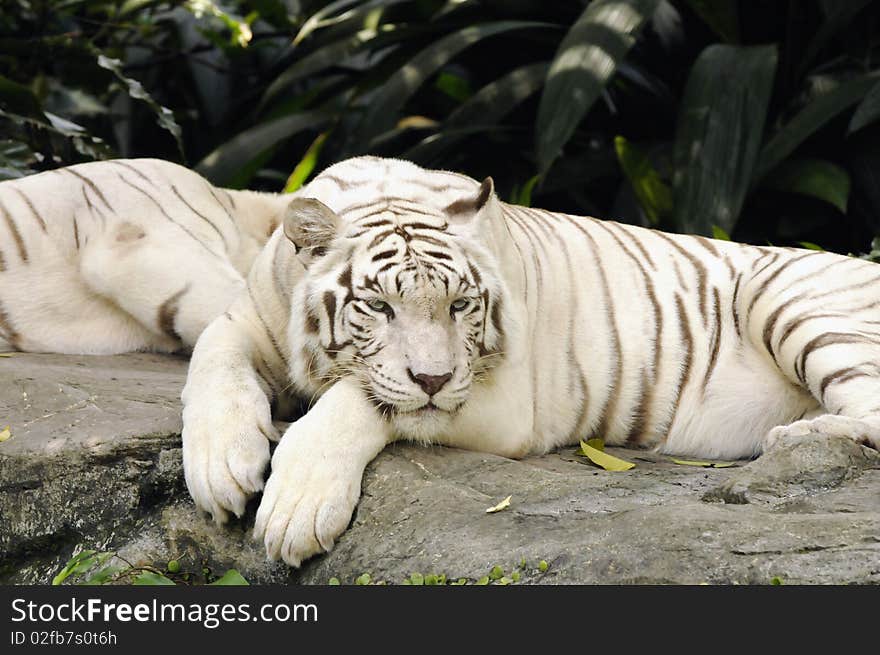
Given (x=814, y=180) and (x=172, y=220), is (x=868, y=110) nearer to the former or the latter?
(x=814, y=180)

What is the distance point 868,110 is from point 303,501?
3.49 meters

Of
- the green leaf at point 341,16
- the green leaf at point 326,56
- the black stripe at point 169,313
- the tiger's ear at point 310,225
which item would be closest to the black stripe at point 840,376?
the tiger's ear at point 310,225

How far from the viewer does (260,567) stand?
92.7 inches

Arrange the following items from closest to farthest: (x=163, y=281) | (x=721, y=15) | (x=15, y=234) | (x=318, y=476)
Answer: (x=318, y=476) → (x=163, y=281) → (x=15, y=234) → (x=721, y=15)

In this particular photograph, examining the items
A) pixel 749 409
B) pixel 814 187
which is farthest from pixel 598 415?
pixel 814 187

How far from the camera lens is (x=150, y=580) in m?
2.18

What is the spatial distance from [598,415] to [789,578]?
123 cm

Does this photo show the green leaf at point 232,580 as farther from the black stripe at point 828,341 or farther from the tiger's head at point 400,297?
the black stripe at point 828,341

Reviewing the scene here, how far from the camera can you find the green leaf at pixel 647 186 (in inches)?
207

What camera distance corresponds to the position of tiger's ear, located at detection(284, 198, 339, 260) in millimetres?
2576

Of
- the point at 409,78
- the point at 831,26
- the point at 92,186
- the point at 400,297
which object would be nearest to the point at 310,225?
the point at 400,297

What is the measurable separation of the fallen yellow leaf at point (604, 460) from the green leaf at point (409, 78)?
3.10 m

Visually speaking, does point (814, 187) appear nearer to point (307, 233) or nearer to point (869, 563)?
point (307, 233)
